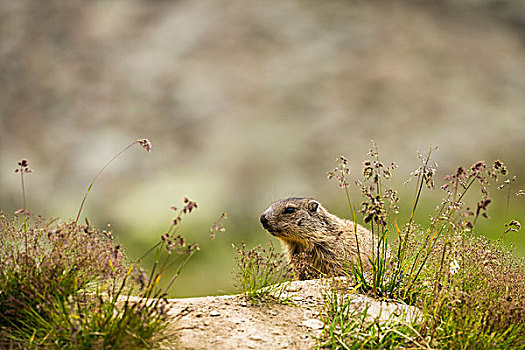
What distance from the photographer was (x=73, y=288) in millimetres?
3680

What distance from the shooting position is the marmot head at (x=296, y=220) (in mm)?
5836

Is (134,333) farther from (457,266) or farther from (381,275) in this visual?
(457,266)

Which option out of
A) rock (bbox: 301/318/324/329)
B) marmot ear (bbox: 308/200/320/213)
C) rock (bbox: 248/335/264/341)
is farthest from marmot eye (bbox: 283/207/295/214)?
rock (bbox: 248/335/264/341)

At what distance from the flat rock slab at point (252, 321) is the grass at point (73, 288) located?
0.84 feet

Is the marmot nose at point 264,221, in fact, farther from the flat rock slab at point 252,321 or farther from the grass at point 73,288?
the grass at point 73,288

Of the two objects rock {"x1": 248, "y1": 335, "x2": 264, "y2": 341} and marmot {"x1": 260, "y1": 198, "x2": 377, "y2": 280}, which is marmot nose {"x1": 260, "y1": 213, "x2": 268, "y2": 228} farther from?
rock {"x1": 248, "y1": 335, "x2": 264, "y2": 341}

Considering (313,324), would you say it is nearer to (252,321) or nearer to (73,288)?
(252,321)

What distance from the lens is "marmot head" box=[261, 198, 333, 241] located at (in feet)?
19.1

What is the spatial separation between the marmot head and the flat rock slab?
4.29 feet

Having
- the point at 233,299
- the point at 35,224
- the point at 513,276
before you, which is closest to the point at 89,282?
the point at 35,224

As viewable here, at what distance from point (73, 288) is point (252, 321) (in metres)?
1.26

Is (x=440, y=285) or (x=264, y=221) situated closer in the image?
(x=440, y=285)

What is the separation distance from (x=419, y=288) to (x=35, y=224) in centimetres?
299

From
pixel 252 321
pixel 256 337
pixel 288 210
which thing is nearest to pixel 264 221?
pixel 288 210
